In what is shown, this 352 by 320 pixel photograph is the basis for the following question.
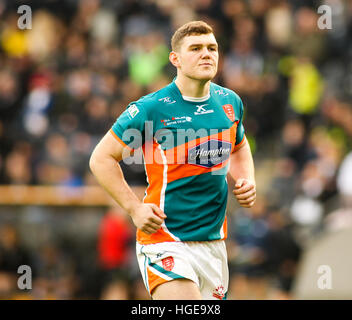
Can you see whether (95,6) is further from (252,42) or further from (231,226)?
(231,226)

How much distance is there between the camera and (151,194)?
6.13 meters

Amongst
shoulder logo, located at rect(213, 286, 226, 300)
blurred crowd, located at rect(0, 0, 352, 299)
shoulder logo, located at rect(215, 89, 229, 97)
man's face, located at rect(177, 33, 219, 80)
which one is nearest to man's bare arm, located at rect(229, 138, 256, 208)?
shoulder logo, located at rect(215, 89, 229, 97)

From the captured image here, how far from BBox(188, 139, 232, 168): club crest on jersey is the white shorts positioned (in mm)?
669

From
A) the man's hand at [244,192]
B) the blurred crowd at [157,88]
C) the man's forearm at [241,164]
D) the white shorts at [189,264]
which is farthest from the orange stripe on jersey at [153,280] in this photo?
the blurred crowd at [157,88]

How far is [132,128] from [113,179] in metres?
0.44

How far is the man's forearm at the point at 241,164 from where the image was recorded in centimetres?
651

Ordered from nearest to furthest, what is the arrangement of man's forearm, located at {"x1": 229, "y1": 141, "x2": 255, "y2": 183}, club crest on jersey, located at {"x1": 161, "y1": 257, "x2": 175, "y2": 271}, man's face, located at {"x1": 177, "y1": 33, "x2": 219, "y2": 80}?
club crest on jersey, located at {"x1": 161, "y1": 257, "x2": 175, "y2": 271} < man's face, located at {"x1": 177, "y1": 33, "x2": 219, "y2": 80} < man's forearm, located at {"x1": 229, "y1": 141, "x2": 255, "y2": 183}

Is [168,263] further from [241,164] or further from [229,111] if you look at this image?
[229,111]

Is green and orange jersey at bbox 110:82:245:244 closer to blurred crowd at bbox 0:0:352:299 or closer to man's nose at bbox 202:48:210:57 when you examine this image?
man's nose at bbox 202:48:210:57

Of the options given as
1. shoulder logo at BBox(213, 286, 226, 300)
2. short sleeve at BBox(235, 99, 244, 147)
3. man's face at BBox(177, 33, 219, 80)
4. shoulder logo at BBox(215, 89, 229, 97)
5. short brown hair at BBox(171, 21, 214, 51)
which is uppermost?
short brown hair at BBox(171, 21, 214, 51)

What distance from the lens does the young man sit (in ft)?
19.5

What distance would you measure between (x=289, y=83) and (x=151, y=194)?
9010 mm

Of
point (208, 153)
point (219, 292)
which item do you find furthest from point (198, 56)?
point (219, 292)

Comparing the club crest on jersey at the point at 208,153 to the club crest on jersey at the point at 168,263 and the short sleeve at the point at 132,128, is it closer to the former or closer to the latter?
the short sleeve at the point at 132,128
